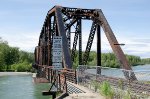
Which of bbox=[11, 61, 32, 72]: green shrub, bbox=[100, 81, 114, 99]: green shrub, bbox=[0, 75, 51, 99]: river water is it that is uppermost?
bbox=[11, 61, 32, 72]: green shrub

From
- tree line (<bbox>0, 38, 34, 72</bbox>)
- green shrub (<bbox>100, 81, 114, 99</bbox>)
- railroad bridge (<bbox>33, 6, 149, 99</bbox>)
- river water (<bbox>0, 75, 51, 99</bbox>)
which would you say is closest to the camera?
green shrub (<bbox>100, 81, 114, 99</bbox>)

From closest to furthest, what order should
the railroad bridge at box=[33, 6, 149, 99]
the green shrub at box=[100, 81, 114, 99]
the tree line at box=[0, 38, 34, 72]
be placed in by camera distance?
the green shrub at box=[100, 81, 114, 99]
the railroad bridge at box=[33, 6, 149, 99]
the tree line at box=[0, 38, 34, 72]

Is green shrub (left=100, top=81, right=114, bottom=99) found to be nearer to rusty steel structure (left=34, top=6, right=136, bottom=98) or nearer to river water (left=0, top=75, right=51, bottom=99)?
rusty steel structure (left=34, top=6, right=136, bottom=98)

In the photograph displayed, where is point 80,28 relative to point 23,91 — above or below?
above

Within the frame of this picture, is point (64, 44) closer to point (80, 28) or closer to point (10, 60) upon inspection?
point (80, 28)

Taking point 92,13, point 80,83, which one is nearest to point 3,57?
point 92,13

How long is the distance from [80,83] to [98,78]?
3172mm

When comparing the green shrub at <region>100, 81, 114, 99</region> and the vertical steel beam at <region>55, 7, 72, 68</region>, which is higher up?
the vertical steel beam at <region>55, 7, 72, 68</region>

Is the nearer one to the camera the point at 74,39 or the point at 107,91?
the point at 107,91

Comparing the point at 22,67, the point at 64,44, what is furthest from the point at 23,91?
the point at 22,67

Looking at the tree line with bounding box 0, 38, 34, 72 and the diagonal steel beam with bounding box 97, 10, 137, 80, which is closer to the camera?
the diagonal steel beam with bounding box 97, 10, 137, 80

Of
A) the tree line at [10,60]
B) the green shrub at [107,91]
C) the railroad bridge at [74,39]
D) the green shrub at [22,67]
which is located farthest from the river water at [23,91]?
the green shrub at [22,67]

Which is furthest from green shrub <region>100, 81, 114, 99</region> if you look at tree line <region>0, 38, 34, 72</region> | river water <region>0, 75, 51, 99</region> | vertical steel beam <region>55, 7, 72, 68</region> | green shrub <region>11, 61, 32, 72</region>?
green shrub <region>11, 61, 32, 72</region>

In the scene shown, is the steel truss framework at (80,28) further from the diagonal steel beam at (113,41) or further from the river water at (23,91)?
the river water at (23,91)
